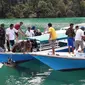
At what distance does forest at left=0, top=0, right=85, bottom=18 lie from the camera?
102 metres

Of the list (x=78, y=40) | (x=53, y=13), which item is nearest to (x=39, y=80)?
(x=78, y=40)

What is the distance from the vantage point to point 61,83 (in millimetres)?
14141

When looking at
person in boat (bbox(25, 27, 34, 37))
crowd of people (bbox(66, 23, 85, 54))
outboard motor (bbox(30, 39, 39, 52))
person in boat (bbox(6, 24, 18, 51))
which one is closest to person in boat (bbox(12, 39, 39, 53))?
outboard motor (bbox(30, 39, 39, 52))

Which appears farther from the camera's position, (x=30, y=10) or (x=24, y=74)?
(x=30, y=10)

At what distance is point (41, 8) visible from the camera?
103m

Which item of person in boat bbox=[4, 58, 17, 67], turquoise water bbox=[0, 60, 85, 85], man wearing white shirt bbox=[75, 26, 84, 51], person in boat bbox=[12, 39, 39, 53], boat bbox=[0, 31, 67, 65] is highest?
man wearing white shirt bbox=[75, 26, 84, 51]

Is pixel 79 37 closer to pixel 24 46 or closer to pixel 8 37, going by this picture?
pixel 24 46

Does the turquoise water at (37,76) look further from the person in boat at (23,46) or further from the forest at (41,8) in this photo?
the forest at (41,8)

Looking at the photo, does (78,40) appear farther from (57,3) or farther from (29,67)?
(57,3)

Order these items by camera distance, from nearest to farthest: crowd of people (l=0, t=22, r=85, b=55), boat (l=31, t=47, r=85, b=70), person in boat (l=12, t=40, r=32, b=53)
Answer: boat (l=31, t=47, r=85, b=70), crowd of people (l=0, t=22, r=85, b=55), person in boat (l=12, t=40, r=32, b=53)

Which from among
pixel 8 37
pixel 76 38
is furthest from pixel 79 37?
pixel 8 37

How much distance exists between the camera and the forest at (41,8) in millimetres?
101500

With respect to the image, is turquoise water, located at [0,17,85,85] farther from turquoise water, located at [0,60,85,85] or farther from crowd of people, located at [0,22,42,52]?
crowd of people, located at [0,22,42,52]

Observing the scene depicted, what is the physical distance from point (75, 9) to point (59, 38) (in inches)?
3575
